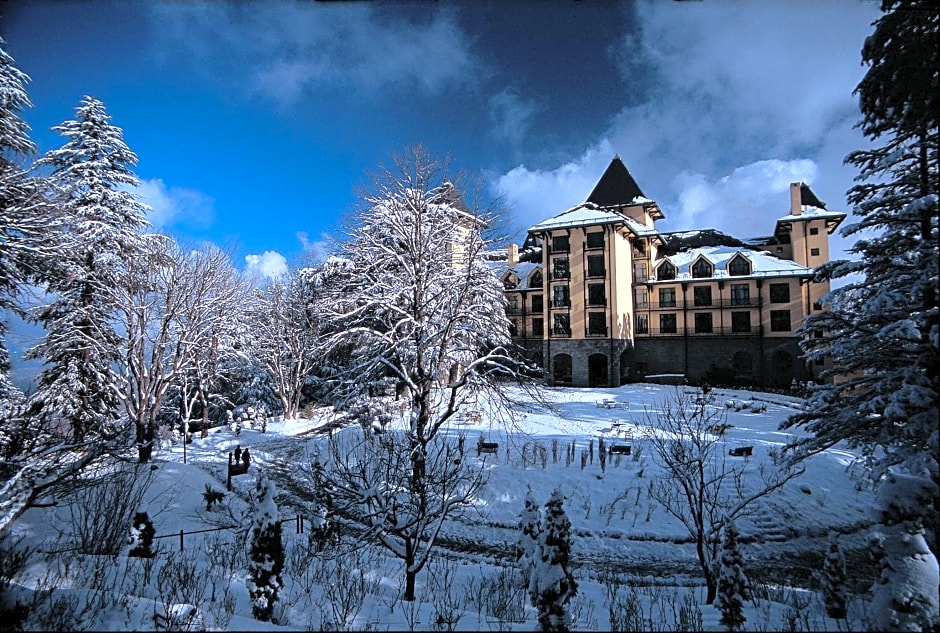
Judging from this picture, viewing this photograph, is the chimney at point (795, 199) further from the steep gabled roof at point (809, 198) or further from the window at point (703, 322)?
the window at point (703, 322)

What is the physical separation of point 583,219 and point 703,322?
48.5 ft

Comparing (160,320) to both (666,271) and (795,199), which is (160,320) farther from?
(795,199)

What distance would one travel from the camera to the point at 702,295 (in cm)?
3928

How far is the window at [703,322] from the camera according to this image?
3874 cm

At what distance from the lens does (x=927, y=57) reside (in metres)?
4.61

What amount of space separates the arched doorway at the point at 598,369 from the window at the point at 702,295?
10551mm

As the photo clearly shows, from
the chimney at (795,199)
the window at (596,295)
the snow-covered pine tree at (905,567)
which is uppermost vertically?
the chimney at (795,199)

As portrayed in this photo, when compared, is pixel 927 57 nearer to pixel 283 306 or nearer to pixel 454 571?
pixel 454 571

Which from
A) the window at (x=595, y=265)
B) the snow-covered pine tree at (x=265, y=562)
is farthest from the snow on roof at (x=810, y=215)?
the snow-covered pine tree at (x=265, y=562)

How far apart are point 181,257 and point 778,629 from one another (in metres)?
23.4

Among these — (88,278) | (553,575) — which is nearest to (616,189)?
(88,278)

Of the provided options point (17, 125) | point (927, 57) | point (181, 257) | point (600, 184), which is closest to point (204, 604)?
point (927, 57)

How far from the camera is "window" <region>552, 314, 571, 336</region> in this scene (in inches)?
1486

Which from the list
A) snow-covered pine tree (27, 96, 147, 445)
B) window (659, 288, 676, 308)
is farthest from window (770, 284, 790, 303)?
snow-covered pine tree (27, 96, 147, 445)
